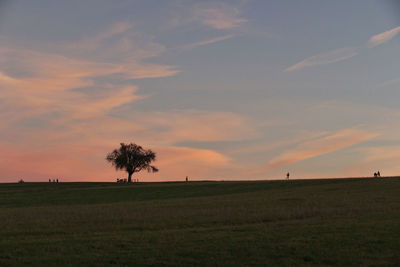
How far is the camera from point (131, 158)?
121312 mm

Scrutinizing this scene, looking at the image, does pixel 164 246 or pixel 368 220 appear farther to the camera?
pixel 368 220

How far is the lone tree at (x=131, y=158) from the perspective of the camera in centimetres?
12112

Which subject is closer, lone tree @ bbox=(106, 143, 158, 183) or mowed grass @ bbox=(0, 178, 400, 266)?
mowed grass @ bbox=(0, 178, 400, 266)

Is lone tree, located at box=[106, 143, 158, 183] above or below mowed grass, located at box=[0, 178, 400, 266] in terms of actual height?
above

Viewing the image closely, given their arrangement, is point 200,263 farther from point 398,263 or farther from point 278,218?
point 278,218

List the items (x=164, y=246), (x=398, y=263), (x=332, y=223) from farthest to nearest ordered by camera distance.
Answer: (x=332, y=223) < (x=164, y=246) < (x=398, y=263)

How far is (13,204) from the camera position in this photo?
197 feet

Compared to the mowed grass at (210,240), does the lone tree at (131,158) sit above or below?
Result: above

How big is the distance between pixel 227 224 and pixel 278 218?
155 inches

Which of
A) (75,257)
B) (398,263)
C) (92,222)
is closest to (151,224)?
(92,222)

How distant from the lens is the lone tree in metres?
121

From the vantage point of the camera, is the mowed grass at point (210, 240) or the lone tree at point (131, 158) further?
the lone tree at point (131, 158)

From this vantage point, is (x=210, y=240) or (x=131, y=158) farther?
(x=131, y=158)

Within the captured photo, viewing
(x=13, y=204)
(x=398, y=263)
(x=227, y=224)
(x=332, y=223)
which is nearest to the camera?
(x=398, y=263)
